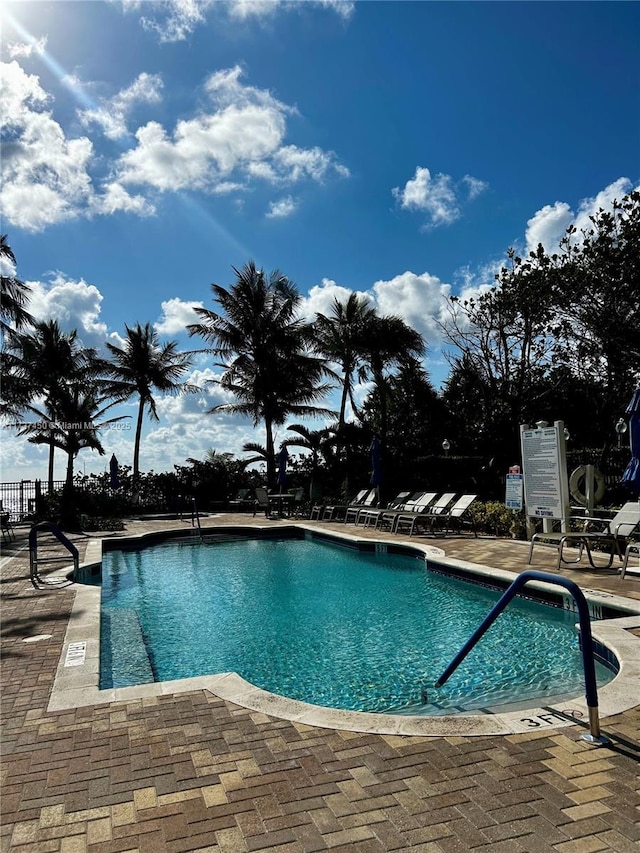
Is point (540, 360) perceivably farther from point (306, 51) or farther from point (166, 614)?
point (166, 614)

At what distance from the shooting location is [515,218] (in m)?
18.2

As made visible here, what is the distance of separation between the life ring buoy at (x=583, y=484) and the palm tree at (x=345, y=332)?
15.5 m

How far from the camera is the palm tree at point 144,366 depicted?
27.7 m

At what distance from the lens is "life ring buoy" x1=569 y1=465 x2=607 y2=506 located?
10707 millimetres

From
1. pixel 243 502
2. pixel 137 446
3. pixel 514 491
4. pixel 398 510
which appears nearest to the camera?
pixel 514 491

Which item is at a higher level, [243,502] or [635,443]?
[635,443]

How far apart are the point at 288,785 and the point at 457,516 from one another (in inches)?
449

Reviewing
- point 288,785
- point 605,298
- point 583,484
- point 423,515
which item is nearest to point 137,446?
point 423,515

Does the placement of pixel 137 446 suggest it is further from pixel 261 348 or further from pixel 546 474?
pixel 546 474

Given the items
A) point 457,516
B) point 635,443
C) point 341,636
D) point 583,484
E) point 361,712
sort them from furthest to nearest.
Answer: point 457,516 → point 583,484 → point 635,443 → point 341,636 → point 361,712

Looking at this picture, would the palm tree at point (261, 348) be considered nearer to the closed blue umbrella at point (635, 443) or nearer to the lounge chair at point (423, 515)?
the lounge chair at point (423, 515)

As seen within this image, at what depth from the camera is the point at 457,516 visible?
13617mm

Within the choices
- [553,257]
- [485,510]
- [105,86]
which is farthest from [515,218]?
[105,86]

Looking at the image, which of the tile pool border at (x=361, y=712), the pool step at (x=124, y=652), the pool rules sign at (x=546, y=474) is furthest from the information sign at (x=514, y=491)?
the pool step at (x=124, y=652)
